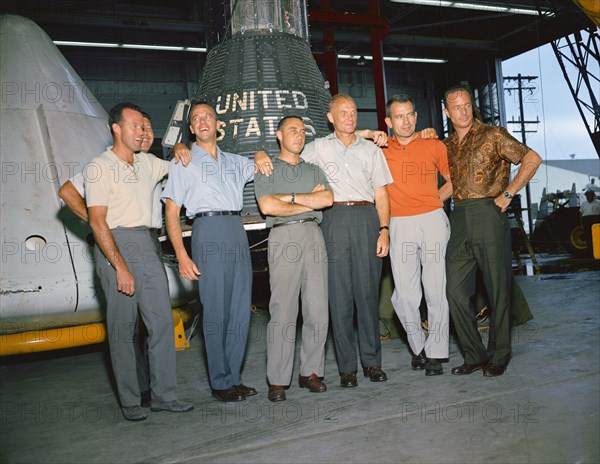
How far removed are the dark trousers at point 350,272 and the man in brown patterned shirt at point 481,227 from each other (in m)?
0.51

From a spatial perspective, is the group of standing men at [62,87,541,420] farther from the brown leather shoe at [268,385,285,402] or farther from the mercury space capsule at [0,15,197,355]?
the mercury space capsule at [0,15,197,355]

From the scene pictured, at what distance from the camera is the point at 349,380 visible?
3379 mm

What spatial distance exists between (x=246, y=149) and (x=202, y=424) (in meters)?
2.08

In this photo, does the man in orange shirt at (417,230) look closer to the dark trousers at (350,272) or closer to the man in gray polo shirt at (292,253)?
the dark trousers at (350,272)

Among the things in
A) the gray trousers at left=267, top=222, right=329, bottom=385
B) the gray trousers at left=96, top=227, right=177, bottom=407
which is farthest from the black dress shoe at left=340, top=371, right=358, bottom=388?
the gray trousers at left=96, top=227, right=177, bottom=407

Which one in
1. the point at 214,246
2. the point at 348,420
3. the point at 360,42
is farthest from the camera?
the point at 360,42

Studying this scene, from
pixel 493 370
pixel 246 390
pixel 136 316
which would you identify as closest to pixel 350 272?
pixel 246 390

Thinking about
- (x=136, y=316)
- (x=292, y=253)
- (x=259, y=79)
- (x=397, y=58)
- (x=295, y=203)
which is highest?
(x=397, y=58)

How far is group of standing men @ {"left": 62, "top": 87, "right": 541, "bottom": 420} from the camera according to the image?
3.05 m

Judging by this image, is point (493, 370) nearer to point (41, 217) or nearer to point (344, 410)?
point (344, 410)

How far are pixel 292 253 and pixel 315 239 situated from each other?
153 mm

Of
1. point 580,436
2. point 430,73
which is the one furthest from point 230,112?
point 430,73

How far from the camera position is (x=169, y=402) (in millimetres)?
3111

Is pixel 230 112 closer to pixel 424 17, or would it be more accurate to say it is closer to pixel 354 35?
pixel 354 35
